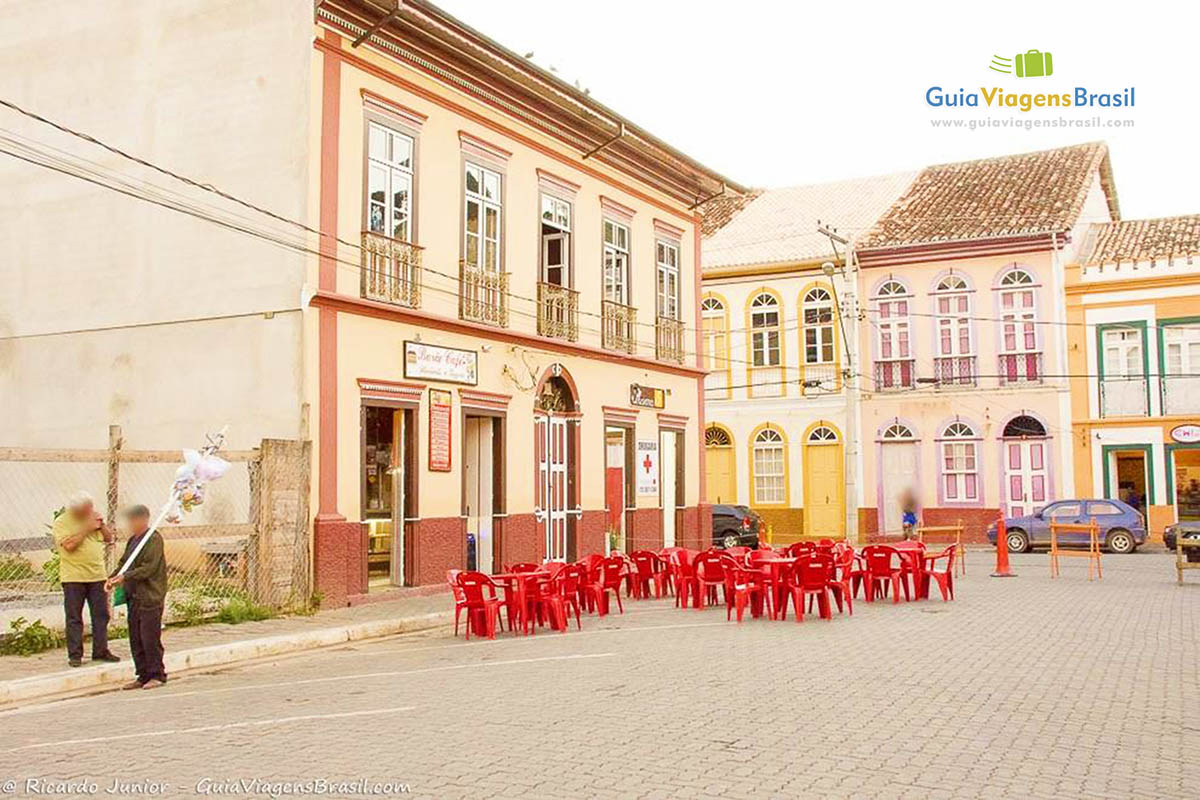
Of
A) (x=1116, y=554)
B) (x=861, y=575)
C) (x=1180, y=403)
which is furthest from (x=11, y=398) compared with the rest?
(x=1180, y=403)

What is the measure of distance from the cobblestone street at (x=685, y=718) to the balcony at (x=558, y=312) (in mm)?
8444

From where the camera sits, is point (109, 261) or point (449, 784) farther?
point (109, 261)

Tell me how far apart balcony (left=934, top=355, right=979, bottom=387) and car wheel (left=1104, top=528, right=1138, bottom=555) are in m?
6.58

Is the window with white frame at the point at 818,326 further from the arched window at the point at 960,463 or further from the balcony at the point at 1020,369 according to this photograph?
the balcony at the point at 1020,369

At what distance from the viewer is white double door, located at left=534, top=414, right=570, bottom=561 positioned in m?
20.6

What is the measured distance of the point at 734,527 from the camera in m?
29.6

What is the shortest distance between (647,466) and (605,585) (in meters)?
8.65

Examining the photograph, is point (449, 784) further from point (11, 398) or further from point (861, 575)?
point (11, 398)

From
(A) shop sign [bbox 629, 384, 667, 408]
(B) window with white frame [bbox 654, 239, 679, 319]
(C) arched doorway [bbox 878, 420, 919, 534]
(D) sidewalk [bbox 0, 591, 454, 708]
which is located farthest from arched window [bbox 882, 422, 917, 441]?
(D) sidewalk [bbox 0, 591, 454, 708]

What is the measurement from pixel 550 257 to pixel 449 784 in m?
16.2

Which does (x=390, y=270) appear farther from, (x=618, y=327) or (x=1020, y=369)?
(x=1020, y=369)

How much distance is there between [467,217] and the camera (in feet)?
60.9

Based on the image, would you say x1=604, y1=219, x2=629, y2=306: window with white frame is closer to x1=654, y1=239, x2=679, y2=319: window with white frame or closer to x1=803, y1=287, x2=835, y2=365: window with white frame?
x1=654, y1=239, x2=679, y2=319: window with white frame

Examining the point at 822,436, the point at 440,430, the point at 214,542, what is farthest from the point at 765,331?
the point at 214,542
